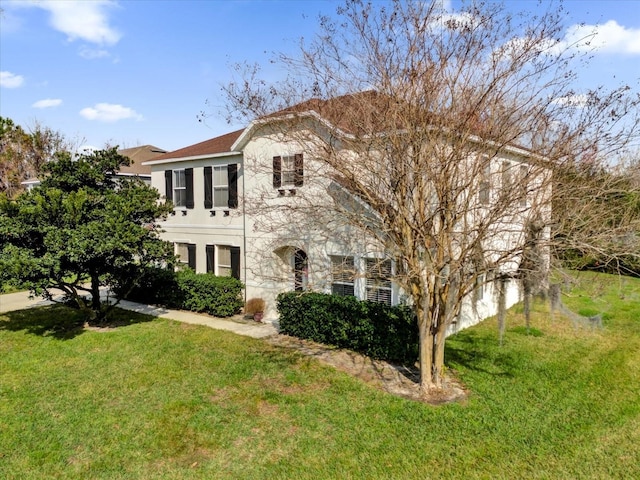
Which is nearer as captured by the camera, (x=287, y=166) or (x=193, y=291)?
(x=287, y=166)

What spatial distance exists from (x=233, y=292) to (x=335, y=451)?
886cm

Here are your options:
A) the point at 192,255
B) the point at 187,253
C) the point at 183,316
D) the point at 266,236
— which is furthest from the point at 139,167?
the point at 266,236

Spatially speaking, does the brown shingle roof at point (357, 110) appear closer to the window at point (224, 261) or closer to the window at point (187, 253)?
the window at point (224, 261)

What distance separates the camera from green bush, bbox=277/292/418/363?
973cm

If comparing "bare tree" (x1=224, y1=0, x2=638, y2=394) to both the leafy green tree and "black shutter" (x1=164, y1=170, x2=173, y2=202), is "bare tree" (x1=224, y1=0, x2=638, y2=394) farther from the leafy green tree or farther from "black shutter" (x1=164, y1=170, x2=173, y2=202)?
"black shutter" (x1=164, y1=170, x2=173, y2=202)

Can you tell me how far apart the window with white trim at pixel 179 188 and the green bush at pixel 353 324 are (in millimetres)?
7488

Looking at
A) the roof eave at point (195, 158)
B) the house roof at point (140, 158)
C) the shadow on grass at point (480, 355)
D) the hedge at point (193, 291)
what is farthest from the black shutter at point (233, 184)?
the house roof at point (140, 158)

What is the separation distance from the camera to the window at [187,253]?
16828mm

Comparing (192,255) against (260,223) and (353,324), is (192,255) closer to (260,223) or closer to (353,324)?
(260,223)

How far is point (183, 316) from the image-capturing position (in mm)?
14289

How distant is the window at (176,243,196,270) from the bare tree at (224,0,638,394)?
10152mm

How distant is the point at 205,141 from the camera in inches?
763

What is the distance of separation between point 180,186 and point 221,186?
8.96 feet

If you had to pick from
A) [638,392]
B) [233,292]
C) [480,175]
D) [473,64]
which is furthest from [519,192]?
[233,292]
